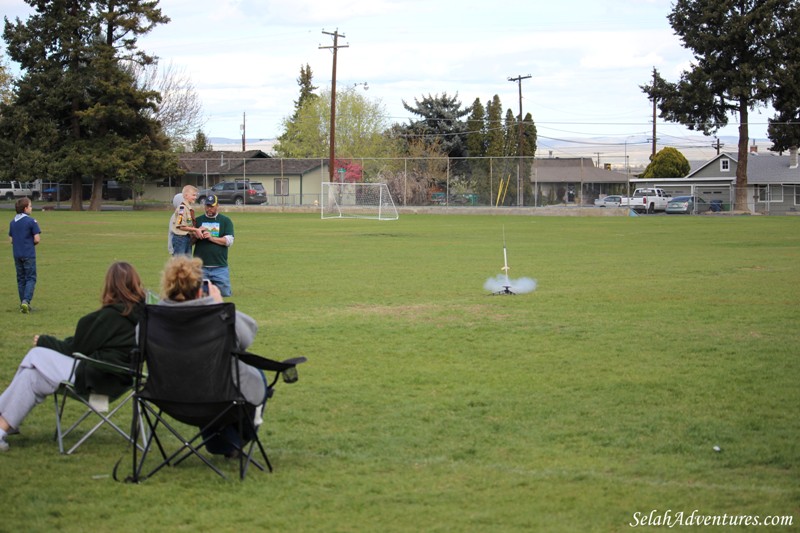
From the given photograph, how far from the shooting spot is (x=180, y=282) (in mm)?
5680

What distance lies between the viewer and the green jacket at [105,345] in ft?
19.5

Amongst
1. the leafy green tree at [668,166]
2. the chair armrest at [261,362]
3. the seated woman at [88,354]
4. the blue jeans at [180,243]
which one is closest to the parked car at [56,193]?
the leafy green tree at [668,166]

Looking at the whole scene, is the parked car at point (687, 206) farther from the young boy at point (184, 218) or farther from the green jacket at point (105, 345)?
the green jacket at point (105, 345)

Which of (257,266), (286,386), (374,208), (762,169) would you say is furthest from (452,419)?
(762,169)

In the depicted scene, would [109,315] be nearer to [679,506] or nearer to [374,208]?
[679,506]

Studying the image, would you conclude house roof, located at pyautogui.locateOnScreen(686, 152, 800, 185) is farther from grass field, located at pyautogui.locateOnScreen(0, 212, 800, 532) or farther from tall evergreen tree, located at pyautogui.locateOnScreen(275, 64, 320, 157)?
grass field, located at pyautogui.locateOnScreen(0, 212, 800, 532)

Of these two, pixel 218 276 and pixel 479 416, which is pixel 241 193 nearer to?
pixel 218 276

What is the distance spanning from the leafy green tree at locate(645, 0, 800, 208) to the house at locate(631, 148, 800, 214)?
6.45 meters

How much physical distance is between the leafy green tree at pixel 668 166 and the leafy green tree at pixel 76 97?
165 feet

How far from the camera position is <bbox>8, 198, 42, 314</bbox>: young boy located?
506 inches

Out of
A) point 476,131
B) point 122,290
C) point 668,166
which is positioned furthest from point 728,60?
point 122,290

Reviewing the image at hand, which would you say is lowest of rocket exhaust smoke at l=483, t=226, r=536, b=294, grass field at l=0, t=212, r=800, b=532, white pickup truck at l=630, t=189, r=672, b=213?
grass field at l=0, t=212, r=800, b=532

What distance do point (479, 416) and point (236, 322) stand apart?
2.30 meters

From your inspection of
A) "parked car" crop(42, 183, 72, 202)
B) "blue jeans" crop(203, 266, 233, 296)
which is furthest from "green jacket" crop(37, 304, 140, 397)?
"parked car" crop(42, 183, 72, 202)
